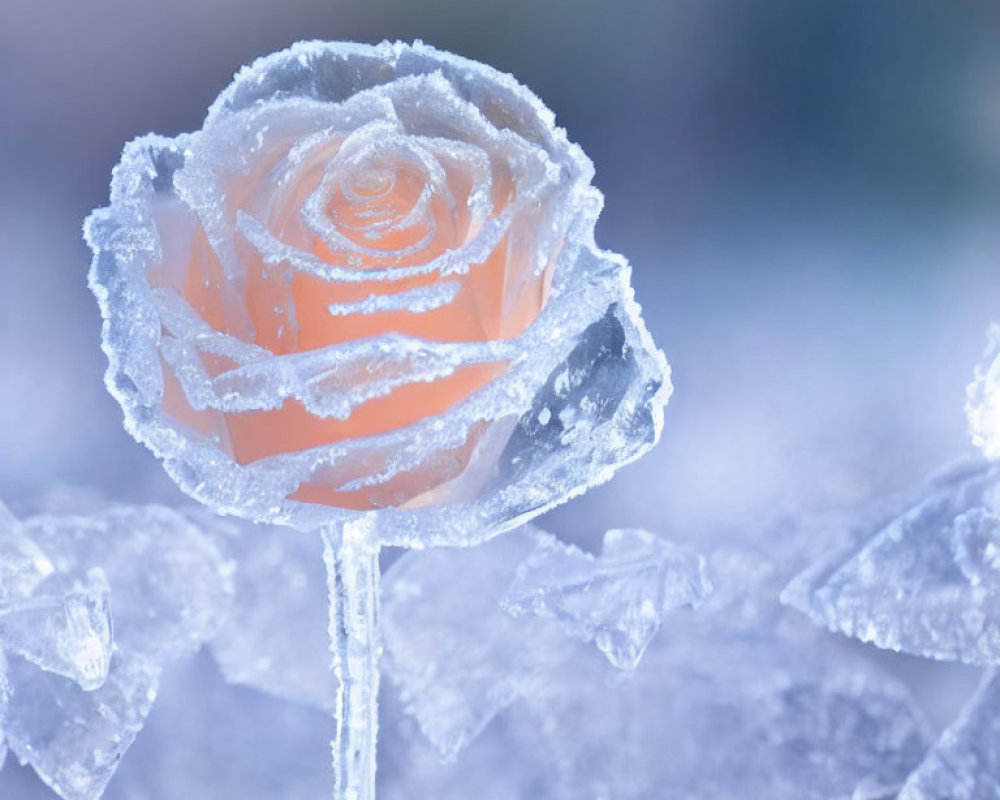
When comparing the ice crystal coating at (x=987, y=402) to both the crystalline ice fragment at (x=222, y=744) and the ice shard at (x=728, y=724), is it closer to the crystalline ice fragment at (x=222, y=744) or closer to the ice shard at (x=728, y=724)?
the ice shard at (x=728, y=724)

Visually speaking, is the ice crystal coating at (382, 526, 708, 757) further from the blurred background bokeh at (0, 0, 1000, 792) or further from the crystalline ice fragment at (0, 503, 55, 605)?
the crystalline ice fragment at (0, 503, 55, 605)

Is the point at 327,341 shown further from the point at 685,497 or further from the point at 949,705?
the point at 949,705

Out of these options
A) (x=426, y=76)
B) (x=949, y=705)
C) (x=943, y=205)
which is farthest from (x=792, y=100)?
(x=949, y=705)

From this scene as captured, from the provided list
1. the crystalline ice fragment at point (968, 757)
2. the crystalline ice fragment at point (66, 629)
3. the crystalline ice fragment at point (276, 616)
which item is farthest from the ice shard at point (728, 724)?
the crystalline ice fragment at point (66, 629)

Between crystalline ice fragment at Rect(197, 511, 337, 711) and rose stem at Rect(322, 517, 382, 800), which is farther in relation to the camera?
crystalline ice fragment at Rect(197, 511, 337, 711)

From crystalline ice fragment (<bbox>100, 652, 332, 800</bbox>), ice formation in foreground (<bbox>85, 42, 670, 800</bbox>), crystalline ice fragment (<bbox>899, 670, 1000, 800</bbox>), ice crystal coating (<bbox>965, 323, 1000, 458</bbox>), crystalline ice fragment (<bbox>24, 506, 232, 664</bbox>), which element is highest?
ice formation in foreground (<bbox>85, 42, 670, 800</bbox>)

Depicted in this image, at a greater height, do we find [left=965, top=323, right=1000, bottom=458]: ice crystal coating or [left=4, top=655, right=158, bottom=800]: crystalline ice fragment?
[left=965, top=323, right=1000, bottom=458]: ice crystal coating

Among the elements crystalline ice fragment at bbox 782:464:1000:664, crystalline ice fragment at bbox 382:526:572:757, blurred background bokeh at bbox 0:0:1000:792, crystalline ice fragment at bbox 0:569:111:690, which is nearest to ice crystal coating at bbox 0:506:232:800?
crystalline ice fragment at bbox 0:569:111:690

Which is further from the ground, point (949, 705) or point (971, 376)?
point (971, 376)
